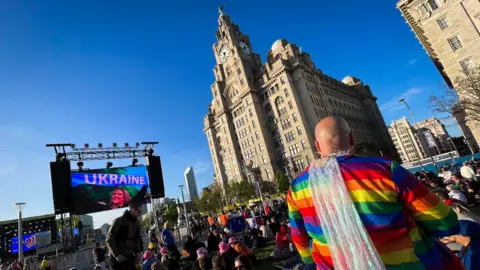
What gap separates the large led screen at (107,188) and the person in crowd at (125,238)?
752 inches

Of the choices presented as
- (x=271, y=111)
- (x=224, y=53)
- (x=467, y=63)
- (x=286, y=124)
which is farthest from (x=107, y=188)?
(x=224, y=53)

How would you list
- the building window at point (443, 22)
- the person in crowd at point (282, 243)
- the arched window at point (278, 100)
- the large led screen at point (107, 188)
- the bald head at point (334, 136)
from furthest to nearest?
the arched window at point (278, 100), the building window at point (443, 22), the large led screen at point (107, 188), the person in crowd at point (282, 243), the bald head at point (334, 136)

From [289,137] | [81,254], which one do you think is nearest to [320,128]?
[81,254]

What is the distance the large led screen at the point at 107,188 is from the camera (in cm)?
2203

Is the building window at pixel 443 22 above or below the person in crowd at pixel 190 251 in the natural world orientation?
above

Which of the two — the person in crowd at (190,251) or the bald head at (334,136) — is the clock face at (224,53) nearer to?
the person in crowd at (190,251)

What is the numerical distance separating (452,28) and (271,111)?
136 ft

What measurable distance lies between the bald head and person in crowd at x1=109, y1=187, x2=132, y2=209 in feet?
82.2

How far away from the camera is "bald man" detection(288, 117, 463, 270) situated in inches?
64.5

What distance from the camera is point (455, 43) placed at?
27406 mm

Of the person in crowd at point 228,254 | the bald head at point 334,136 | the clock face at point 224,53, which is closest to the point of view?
the bald head at point 334,136

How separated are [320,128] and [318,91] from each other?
6712cm

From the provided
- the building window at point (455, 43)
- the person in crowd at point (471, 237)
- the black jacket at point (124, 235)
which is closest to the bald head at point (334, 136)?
the person in crowd at point (471, 237)

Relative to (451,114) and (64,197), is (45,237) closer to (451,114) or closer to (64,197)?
(64,197)
